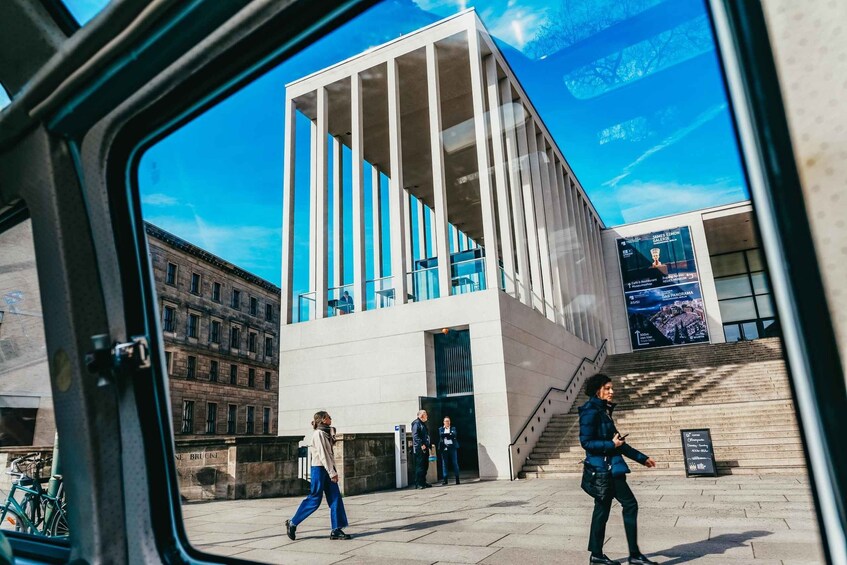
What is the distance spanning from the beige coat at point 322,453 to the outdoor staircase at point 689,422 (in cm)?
499

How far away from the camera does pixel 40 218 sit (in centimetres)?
239

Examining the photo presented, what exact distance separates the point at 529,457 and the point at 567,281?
10251 mm

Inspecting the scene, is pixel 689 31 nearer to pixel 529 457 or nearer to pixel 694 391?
pixel 529 457

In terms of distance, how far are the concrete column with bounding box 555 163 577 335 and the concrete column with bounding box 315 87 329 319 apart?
30.4ft

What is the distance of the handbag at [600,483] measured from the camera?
416 centimetres

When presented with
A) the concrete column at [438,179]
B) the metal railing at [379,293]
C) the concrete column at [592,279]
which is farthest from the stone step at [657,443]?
the concrete column at [592,279]

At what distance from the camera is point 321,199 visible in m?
17.8

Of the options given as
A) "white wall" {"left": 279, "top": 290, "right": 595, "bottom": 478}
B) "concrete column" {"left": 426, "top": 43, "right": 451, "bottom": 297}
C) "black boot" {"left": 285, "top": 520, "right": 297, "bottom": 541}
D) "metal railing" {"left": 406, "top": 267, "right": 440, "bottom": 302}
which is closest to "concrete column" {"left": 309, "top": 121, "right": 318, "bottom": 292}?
"white wall" {"left": 279, "top": 290, "right": 595, "bottom": 478}

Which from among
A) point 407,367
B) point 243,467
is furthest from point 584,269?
point 243,467

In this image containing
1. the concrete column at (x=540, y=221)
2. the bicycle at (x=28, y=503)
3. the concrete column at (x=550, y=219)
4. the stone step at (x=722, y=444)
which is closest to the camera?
the bicycle at (x=28, y=503)

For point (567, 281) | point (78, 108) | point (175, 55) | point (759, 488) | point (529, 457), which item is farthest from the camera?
point (567, 281)

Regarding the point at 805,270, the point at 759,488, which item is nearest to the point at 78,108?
the point at 805,270

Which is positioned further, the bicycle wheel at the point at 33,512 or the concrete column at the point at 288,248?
the concrete column at the point at 288,248

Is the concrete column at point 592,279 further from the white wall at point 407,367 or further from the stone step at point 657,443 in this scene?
the stone step at point 657,443
